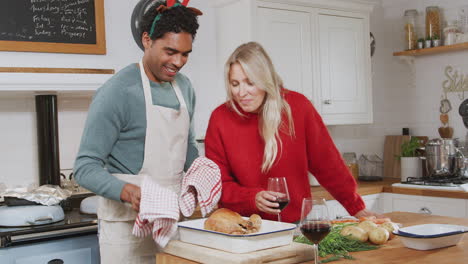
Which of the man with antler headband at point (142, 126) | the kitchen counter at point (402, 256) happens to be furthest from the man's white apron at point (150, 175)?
the kitchen counter at point (402, 256)

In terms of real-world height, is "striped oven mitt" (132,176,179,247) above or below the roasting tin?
above

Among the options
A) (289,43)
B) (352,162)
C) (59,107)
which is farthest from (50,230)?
(352,162)

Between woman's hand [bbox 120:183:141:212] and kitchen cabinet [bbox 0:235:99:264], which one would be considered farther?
kitchen cabinet [bbox 0:235:99:264]

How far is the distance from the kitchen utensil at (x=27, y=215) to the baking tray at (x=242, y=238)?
43.2 inches

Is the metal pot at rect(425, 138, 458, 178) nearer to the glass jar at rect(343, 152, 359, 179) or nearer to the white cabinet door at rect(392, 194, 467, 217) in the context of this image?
the white cabinet door at rect(392, 194, 467, 217)

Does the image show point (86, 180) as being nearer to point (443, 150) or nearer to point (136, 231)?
point (136, 231)

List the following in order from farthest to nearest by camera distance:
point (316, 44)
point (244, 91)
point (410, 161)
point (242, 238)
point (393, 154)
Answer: point (393, 154), point (410, 161), point (316, 44), point (244, 91), point (242, 238)

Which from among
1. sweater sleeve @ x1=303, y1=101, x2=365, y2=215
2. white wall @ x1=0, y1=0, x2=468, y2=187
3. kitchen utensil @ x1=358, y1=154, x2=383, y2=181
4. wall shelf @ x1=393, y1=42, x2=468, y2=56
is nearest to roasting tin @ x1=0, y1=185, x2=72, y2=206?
white wall @ x1=0, y1=0, x2=468, y2=187

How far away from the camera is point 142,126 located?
210cm

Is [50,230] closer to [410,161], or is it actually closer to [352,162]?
[352,162]

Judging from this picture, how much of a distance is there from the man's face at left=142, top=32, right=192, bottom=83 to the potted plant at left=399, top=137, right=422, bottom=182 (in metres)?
2.67

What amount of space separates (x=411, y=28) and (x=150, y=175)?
3.18m

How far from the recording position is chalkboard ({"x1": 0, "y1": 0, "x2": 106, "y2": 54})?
3059mm

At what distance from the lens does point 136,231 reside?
1.83 m
